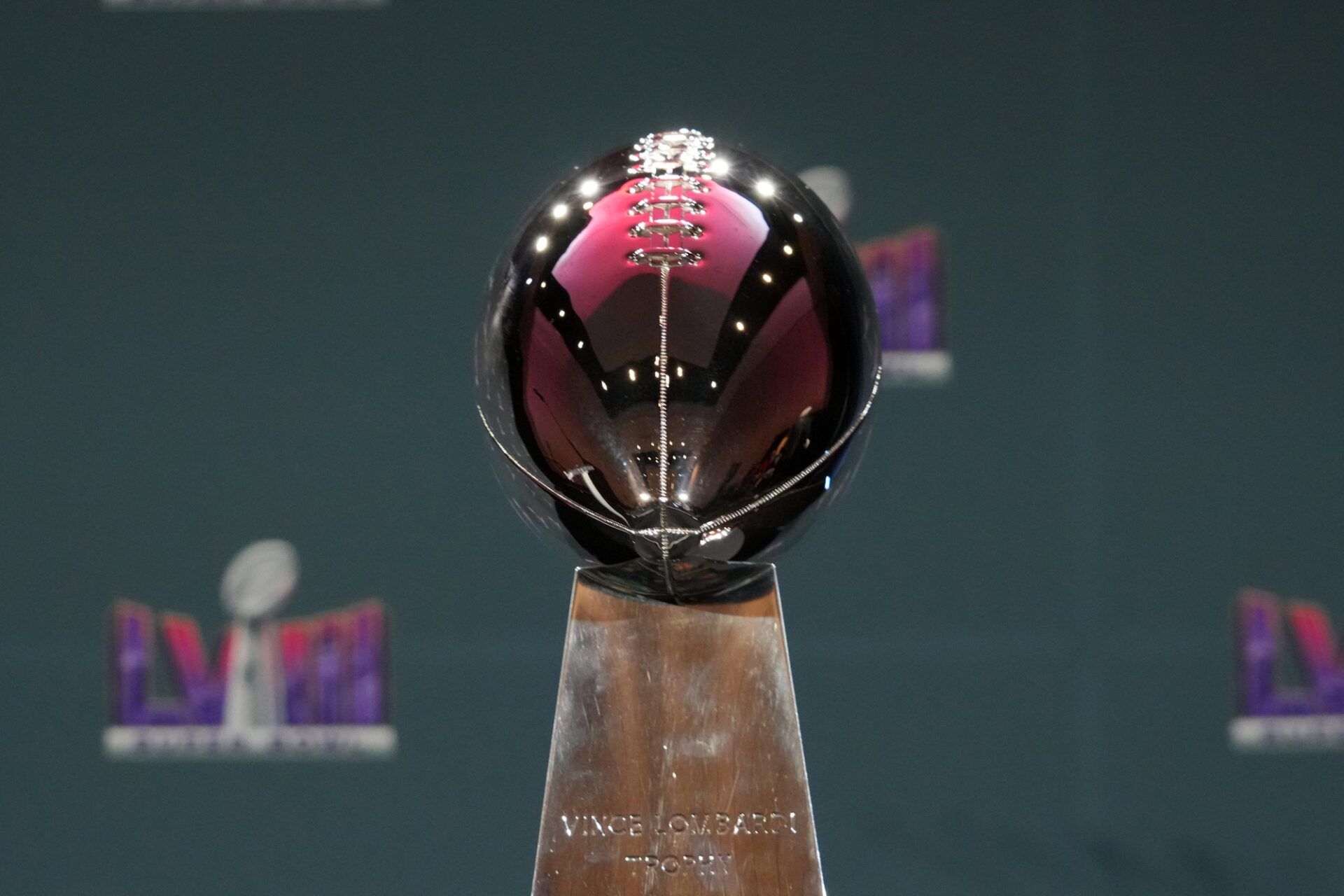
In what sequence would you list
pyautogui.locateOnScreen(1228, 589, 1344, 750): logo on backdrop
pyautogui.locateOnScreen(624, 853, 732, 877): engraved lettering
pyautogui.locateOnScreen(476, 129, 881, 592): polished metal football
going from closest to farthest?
pyautogui.locateOnScreen(476, 129, 881, 592): polished metal football, pyautogui.locateOnScreen(624, 853, 732, 877): engraved lettering, pyautogui.locateOnScreen(1228, 589, 1344, 750): logo on backdrop

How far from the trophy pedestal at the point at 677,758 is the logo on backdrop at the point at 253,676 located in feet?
3.90

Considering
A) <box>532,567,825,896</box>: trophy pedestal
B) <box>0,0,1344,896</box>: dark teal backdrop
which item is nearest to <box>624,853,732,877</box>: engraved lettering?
<box>532,567,825,896</box>: trophy pedestal

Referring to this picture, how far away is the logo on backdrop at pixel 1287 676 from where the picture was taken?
217cm

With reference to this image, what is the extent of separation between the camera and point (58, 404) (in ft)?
7.26

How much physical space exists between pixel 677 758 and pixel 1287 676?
1435 millimetres

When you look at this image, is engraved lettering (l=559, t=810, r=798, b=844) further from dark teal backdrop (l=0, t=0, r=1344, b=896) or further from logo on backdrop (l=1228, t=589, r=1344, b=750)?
logo on backdrop (l=1228, t=589, r=1344, b=750)

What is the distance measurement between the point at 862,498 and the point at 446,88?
84 cm

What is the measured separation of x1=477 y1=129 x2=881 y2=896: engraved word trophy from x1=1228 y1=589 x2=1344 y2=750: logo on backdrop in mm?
1353

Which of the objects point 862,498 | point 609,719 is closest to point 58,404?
point 862,498

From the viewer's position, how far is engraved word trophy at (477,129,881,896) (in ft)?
2.94

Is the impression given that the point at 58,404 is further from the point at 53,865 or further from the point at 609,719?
the point at 609,719

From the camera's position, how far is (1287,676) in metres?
2.18

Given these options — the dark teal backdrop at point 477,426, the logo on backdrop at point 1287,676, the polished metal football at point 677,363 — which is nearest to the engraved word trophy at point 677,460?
the polished metal football at point 677,363

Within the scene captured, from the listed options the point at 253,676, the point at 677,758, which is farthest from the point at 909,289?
the point at 677,758
